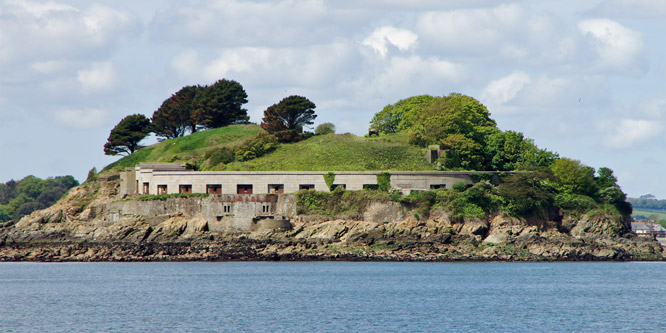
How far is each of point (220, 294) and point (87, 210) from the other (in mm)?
40648

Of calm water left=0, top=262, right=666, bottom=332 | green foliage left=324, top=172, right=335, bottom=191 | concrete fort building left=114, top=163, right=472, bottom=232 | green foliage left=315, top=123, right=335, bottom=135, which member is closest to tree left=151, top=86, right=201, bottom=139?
green foliage left=315, top=123, right=335, bottom=135

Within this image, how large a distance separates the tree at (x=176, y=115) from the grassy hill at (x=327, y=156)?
35.6 feet

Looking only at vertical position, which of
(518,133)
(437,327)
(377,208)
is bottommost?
(437,327)

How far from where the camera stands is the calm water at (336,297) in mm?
48375

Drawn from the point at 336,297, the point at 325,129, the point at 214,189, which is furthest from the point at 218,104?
the point at 336,297

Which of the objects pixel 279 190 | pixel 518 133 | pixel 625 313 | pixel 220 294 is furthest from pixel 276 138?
pixel 625 313

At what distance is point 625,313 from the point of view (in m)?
51.9

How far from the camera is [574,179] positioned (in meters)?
90.6

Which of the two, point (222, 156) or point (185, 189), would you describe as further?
point (222, 156)

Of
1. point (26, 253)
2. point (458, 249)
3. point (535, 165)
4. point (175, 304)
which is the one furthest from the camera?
point (535, 165)

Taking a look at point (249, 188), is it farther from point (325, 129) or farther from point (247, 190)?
point (325, 129)

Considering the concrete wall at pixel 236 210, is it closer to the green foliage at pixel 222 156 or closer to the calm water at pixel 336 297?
the calm water at pixel 336 297

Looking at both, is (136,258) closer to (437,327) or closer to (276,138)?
(276,138)

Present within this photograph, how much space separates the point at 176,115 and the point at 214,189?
1205 inches
